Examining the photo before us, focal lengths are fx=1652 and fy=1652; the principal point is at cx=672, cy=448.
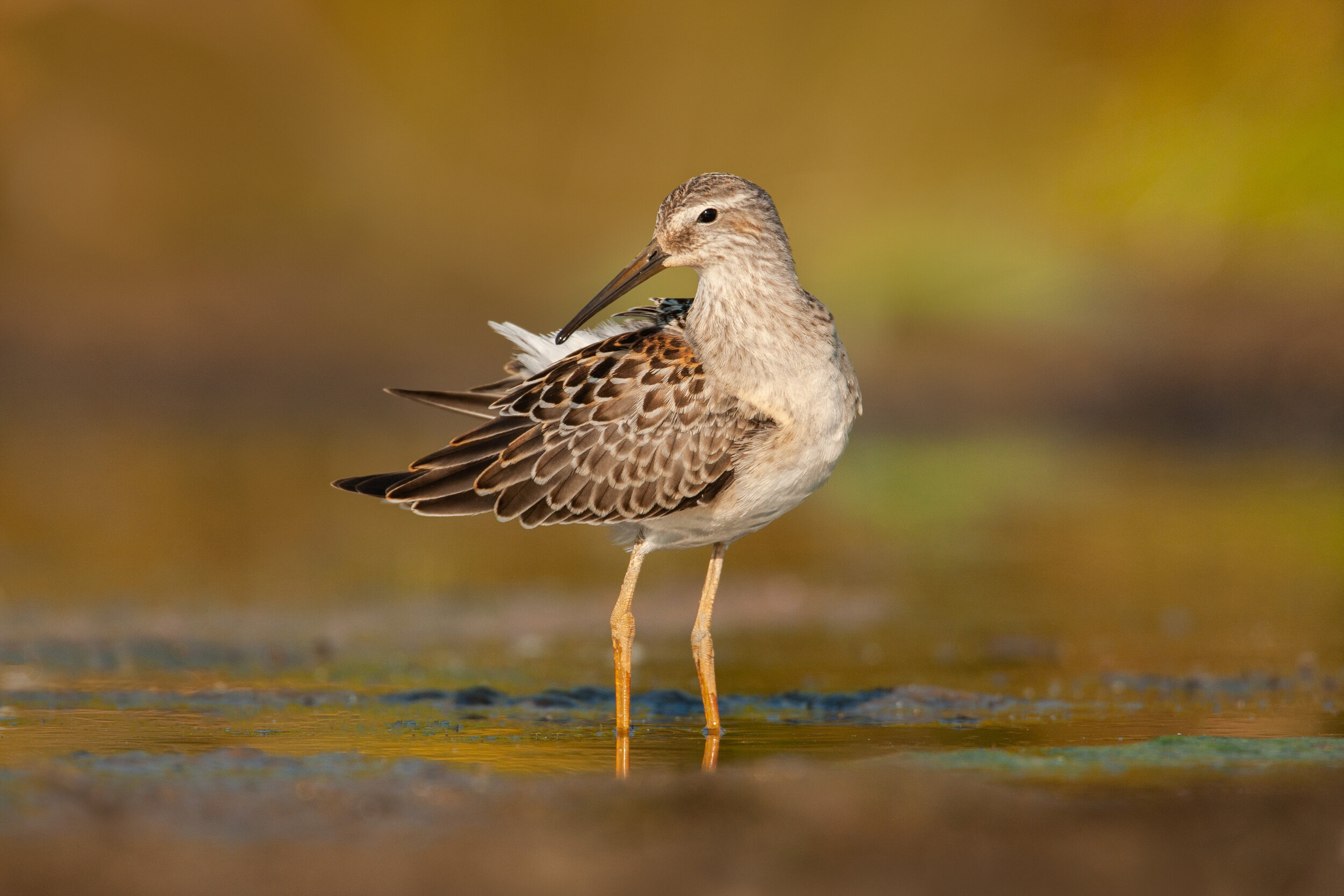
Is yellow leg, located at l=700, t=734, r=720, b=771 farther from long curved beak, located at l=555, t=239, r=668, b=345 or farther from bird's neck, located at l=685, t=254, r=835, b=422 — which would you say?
long curved beak, located at l=555, t=239, r=668, b=345

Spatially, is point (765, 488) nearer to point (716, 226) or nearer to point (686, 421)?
point (686, 421)

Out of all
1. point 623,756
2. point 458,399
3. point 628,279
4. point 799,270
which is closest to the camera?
point 623,756

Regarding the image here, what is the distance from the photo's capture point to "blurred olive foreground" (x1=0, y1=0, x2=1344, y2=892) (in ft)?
38.5

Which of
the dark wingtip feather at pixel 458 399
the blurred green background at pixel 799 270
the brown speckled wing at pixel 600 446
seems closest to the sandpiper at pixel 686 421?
the brown speckled wing at pixel 600 446

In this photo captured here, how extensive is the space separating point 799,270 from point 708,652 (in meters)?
17.4

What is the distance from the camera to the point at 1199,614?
1178 centimetres

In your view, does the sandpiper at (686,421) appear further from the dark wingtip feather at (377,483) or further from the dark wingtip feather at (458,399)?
the dark wingtip feather at (458,399)

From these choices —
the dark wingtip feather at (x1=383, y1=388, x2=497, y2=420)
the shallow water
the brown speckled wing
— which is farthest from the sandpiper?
the shallow water

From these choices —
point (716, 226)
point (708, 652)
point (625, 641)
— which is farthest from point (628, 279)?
point (708, 652)

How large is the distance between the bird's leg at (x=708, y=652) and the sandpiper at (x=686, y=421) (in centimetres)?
1

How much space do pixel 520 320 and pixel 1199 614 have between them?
1415 cm

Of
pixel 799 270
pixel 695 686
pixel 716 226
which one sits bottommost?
pixel 695 686

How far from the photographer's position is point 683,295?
22172 mm

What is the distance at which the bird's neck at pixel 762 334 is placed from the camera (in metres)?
8.73
